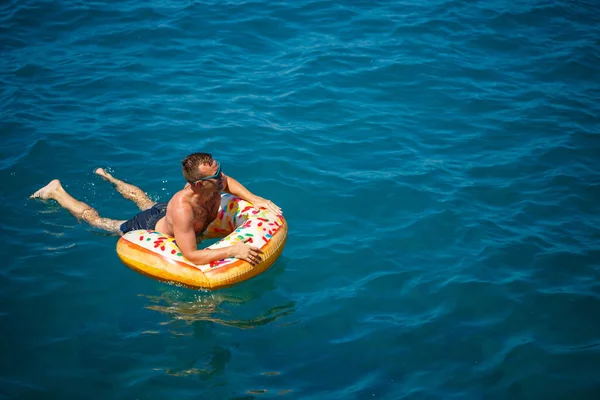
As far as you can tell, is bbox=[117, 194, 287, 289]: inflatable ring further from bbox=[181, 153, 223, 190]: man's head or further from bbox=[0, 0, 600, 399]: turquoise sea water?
bbox=[181, 153, 223, 190]: man's head

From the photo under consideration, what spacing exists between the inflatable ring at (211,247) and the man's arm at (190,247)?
87 mm

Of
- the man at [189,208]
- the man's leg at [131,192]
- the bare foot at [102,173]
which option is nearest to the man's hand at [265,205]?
the man at [189,208]

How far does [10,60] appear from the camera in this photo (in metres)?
11.0

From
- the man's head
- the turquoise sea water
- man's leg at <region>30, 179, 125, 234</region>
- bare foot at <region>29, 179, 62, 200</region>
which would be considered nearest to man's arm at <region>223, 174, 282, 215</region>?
the turquoise sea water

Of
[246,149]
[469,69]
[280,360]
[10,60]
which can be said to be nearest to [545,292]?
[280,360]

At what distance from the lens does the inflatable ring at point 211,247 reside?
6625 millimetres

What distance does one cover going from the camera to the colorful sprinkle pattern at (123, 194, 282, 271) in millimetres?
6773

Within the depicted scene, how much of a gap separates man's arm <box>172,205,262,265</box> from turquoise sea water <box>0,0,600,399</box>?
51 centimetres

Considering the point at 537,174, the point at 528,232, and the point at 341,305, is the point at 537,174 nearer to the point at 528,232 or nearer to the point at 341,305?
the point at 528,232

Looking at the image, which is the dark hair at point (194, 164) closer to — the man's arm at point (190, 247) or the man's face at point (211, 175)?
the man's face at point (211, 175)

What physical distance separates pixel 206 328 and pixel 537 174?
5492 mm

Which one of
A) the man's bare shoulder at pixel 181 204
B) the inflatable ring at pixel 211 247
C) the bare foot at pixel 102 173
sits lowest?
the inflatable ring at pixel 211 247

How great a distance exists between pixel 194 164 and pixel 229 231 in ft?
4.56

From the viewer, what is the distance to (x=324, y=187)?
8.58 metres
